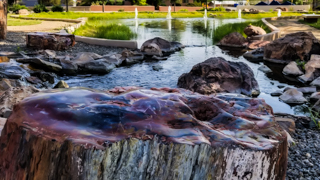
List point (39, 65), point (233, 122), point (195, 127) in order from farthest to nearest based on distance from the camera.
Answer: point (39, 65) < point (233, 122) < point (195, 127)

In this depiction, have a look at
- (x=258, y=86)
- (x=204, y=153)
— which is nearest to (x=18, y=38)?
(x=258, y=86)

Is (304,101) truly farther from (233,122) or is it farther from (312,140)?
(233,122)

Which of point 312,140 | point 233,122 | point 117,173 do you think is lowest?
point 312,140

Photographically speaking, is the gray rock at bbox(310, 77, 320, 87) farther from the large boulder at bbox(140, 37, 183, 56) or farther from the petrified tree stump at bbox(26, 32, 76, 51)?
the petrified tree stump at bbox(26, 32, 76, 51)

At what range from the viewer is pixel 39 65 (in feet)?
23.9

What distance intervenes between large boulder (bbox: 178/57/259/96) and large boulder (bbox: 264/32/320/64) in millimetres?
3150

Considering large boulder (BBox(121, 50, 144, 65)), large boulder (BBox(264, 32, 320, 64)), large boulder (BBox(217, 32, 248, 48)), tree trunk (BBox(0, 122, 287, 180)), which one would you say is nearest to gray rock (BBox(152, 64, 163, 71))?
large boulder (BBox(121, 50, 144, 65))

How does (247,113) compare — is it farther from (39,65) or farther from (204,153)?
(39,65)

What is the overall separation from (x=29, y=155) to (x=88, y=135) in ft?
1.18

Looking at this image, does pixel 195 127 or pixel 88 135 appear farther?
pixel 195 127

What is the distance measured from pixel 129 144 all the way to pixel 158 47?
330 inches

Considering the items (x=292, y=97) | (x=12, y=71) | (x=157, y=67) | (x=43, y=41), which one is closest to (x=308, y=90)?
(x=292, y=97)

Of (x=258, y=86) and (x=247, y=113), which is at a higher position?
(x=247, y=113)

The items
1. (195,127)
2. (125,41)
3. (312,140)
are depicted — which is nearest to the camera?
(195,127)
